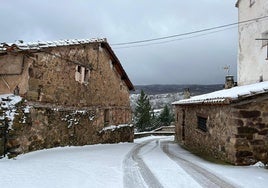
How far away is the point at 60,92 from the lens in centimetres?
1090

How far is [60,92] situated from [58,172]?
478cm

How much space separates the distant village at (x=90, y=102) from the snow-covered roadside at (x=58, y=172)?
91 cm

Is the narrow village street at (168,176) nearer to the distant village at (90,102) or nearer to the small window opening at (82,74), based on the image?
the distant village at (90,102)

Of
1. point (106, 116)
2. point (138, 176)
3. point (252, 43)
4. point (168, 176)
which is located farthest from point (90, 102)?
point (252, 43)

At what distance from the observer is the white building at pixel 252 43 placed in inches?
555

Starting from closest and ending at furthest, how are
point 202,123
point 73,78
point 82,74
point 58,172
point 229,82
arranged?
point 58,172, point 73,78, point 82,74, point 202,123, point 229,82

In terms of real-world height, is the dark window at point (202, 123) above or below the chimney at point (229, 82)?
below

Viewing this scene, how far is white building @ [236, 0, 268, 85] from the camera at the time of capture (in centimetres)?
1410

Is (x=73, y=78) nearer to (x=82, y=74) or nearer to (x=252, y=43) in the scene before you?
(x=82, y=74)

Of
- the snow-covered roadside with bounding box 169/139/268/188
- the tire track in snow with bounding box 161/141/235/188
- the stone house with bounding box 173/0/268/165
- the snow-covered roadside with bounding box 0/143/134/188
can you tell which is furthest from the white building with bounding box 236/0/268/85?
the snow-covered roadside with bounding box 0/143/134/188

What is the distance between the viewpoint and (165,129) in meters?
37.4

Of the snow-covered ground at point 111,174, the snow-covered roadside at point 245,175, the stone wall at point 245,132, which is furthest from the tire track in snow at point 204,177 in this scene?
the stone wall at point 245,132

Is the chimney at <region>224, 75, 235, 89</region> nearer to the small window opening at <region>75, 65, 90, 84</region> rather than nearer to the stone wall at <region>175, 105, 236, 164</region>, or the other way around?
the stone wall at <region>175, 105, 236, 164</region>

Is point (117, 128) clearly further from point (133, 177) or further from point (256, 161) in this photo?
point (133, 177)
